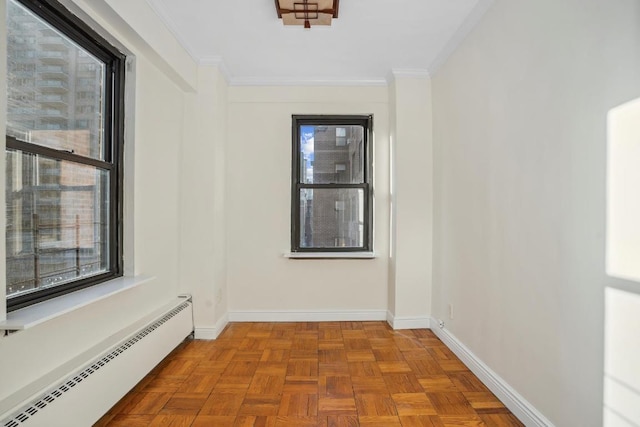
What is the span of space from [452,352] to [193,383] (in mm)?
2007

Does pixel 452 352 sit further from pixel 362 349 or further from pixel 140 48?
pixel 140 48

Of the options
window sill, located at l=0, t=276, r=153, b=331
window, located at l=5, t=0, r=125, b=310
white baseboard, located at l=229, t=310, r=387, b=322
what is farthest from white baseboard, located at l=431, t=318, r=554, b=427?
window, located at l=5, t=0, r=125, b=310

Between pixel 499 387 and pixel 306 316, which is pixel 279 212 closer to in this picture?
pixel 306 316

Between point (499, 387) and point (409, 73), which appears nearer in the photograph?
point (499, 387)

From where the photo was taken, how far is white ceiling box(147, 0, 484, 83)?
255 centimetres

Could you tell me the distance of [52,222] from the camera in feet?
6.23

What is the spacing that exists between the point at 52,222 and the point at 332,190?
258 centimetres

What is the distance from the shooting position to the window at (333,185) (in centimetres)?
395

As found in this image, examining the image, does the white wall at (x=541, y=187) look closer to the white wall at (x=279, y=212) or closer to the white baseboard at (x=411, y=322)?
the white baseboard at (x=411, y=322)

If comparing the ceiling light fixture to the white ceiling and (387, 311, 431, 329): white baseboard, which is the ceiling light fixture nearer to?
the white ceiling

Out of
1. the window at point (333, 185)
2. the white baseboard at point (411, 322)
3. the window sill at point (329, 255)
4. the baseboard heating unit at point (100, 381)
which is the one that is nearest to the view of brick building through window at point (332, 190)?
the window at point (333, 185)

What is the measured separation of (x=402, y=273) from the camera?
3.62 m

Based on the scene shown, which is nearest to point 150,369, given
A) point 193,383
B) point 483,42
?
point 193,383

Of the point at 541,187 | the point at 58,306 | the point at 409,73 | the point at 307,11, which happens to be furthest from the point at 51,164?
the point at 409,73
